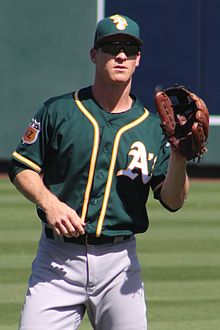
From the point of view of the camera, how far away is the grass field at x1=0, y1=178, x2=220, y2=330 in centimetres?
790

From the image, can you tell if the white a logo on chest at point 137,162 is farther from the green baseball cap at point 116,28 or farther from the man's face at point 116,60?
the green baseball cap at point 116,28

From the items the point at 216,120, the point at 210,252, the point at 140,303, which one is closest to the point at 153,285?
the point at 210,252

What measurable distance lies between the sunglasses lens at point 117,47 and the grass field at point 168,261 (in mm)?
3022

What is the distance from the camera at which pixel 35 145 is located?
4.91 m

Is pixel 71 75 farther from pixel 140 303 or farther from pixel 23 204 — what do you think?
pixel 140 303

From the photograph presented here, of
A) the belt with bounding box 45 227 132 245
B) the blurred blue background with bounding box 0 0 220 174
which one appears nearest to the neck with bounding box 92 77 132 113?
the belt with bounding box 45 227 132 245

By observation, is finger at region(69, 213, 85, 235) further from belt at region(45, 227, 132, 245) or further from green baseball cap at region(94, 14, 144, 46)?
green baseball cap at region(94, 14, 144, 46)

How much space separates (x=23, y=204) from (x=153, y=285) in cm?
460

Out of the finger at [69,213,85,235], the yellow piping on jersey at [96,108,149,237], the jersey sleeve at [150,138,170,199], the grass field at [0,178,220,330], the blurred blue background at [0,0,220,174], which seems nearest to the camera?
A: the finger at [69,213,85,235]

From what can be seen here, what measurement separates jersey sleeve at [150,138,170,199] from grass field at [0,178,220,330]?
265 cm

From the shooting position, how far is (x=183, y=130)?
192 inches

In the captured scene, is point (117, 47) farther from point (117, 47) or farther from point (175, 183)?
point (175, 183)

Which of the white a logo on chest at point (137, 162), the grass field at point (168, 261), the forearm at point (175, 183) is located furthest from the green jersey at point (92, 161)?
the grass field at point (168, 261)

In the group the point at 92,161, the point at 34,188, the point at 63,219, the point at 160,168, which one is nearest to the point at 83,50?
the point at 160,168
